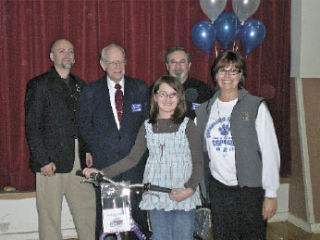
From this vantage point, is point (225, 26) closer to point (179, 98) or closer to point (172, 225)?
point (179, 98)

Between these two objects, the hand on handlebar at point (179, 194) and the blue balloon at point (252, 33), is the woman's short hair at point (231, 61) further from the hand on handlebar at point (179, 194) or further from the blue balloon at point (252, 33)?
the blue balloon at point (252, 33)

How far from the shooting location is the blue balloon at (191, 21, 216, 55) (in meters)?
3.79

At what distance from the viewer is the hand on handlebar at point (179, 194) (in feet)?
7.09

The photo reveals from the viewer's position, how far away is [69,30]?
154 inches

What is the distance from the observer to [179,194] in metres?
2.16

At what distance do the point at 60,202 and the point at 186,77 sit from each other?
5.52ft

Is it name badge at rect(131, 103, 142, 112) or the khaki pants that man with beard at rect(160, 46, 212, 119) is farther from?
the khaki pants

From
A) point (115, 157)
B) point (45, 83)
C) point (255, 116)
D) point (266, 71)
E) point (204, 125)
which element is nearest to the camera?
point (255, 116)

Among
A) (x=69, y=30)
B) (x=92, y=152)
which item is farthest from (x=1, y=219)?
(x=69, y=30)

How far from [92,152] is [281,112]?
8.80 feet

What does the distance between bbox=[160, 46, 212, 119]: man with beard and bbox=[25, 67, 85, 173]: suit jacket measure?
0.98 meters

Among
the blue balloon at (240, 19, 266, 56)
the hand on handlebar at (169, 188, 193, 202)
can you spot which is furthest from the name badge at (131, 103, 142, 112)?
the blue balloon at (240, 19, 266, 56)

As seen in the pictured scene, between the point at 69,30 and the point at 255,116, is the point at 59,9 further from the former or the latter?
the point at 255,116

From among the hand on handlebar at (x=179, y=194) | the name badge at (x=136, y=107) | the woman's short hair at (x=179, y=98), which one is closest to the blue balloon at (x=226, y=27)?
the name badge at (x=136, y=107)
